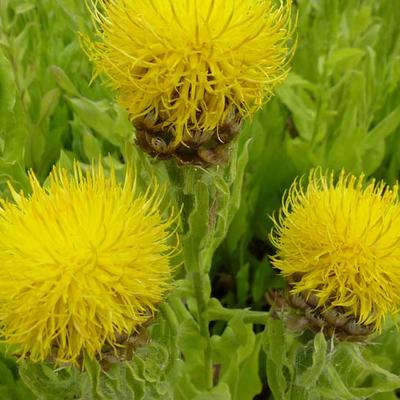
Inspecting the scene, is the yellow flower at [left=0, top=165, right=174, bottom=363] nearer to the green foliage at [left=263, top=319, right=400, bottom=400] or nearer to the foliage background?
the foliage background

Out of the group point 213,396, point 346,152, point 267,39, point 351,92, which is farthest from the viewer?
point 351,92

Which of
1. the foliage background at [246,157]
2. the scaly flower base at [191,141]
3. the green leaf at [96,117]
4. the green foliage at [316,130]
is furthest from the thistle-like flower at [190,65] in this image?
the green foliage at [316,130]

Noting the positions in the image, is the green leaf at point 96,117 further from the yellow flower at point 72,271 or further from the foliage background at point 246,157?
the yellow flower at point 72,271

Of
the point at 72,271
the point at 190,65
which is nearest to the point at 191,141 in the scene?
the point at 190,65

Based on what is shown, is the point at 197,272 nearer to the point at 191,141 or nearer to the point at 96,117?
the point at 191,141

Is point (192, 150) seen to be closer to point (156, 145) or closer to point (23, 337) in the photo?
point (156, 145)

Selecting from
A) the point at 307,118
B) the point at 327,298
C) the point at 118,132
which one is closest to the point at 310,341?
the point at 327,298
